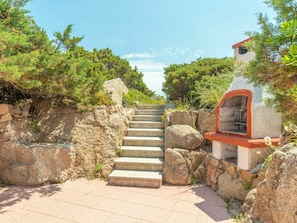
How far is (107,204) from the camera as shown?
3.72m

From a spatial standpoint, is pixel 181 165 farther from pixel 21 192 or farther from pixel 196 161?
pixel 21 192

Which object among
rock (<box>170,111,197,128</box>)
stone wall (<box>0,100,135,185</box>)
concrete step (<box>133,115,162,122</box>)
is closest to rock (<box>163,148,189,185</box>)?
rock (<box>170,111,197,128</box>)

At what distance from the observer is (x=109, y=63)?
1418 cm

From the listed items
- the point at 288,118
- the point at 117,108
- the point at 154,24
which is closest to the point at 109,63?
the point at 154,24

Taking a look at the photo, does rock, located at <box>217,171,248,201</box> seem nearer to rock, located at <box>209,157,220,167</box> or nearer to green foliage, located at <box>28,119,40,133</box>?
rock, located at <box>209,157,220,167</box>

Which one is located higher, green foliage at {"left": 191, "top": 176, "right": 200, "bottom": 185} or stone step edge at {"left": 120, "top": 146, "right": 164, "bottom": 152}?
stone step edge at {"left": 120, "top": 146, "right": 164, "bottom": 152}

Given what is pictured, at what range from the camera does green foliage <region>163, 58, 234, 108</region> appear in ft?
19.9

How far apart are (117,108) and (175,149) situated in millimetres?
2275

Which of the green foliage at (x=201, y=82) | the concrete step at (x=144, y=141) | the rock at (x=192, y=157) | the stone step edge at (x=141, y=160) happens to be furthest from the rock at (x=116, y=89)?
the rock at (x=192, y=157)

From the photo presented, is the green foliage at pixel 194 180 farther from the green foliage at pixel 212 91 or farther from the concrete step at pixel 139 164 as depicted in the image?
the green foliage at pixel 212 91

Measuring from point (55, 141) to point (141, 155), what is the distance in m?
2.35

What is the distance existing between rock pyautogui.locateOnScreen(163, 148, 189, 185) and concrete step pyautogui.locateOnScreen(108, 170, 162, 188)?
242 mm

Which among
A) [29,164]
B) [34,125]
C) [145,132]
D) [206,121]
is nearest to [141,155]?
[145,132]

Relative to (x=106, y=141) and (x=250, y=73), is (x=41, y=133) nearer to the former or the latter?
(x=106, y=141)
